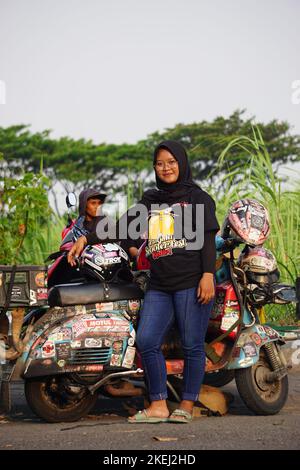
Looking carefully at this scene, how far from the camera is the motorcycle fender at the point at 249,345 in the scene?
6441 mm

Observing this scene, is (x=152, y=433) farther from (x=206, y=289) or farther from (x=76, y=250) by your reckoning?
(x=76, y=250)

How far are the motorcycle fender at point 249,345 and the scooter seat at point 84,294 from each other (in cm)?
79

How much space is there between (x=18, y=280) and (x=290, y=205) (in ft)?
20.5

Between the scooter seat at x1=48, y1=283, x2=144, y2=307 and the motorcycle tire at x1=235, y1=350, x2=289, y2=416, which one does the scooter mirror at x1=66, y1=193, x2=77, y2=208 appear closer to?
→ the scooter seat at x1=48, y1=283, x2=144, y2=307

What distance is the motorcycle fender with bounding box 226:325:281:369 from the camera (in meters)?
6.44

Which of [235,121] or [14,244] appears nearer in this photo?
[14,244]

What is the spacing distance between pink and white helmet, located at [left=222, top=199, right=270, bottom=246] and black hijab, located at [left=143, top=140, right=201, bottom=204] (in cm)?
36

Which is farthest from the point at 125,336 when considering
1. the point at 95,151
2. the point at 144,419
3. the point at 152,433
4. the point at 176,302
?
the point at 95,151

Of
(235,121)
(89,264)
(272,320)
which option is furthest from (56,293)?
(235,121)

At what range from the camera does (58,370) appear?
600 cm

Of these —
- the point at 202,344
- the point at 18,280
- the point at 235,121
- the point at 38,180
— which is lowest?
the point at 202,344

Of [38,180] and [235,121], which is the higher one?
[235,121]
